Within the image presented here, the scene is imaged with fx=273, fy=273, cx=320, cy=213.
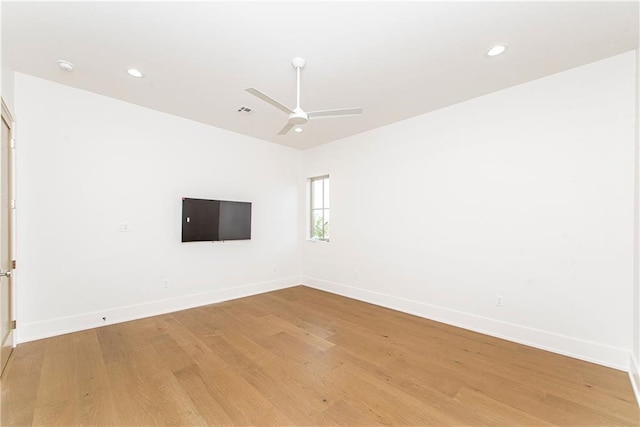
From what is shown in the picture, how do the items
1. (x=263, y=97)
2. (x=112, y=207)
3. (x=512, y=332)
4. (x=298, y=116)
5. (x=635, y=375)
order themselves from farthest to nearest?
(x=112, y=207)
(x=512, y=332)
(x=298, y=116)
(x=263, y=97)
(x=635, y=375)

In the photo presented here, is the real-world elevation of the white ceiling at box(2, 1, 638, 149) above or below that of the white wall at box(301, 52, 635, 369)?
above

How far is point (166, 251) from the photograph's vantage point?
4113mm

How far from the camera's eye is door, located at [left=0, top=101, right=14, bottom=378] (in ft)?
8.60

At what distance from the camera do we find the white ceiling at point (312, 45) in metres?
2.08

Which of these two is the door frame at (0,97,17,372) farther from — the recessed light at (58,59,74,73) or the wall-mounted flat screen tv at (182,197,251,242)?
the wall-mounted flat screen tv at (182,197,251,242)

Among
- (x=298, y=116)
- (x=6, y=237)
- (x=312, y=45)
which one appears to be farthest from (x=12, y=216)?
(x=312, y=45)

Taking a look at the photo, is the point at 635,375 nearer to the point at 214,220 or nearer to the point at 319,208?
the point at 319,208

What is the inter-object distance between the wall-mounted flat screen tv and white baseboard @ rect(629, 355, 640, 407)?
4.80 meters

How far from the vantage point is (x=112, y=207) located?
3633 mm

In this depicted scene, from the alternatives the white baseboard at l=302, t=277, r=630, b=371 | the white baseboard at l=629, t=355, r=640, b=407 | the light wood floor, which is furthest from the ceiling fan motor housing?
the white baseboard at l=629, t=355, r=640, b=407

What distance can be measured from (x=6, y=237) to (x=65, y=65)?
6.13 feet

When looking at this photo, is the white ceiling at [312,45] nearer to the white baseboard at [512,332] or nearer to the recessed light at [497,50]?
the recessed light at [497,50]

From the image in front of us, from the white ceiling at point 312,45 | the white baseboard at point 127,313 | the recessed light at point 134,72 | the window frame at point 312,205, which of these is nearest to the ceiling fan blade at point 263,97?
the white ceiling at point 312,45

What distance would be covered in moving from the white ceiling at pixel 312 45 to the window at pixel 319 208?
2.41 metres
